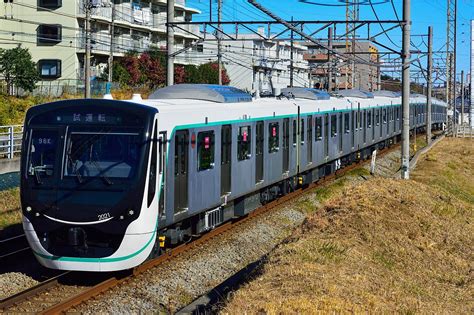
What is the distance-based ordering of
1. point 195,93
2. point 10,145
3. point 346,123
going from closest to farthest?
point 195,93 → point 10,145 → point 346,123

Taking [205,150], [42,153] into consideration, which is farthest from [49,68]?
[42,153]

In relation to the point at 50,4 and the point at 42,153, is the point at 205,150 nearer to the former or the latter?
the point at 42,153

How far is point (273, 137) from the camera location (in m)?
17.3

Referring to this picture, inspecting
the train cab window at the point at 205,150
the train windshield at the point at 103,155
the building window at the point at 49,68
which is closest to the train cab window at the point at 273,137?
the train cab window at the point at 205,150

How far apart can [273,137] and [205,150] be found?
476 centimetres

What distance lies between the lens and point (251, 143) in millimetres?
15484

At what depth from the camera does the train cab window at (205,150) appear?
40.9 ft

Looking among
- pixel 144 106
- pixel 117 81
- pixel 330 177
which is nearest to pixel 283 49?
pixel 117 81

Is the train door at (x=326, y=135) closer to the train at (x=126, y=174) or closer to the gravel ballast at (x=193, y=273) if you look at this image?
the gravel ballast at (x=193, y=273)

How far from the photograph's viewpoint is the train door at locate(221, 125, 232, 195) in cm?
1369

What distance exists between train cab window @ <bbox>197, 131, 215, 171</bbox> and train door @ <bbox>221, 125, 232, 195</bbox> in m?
0.60

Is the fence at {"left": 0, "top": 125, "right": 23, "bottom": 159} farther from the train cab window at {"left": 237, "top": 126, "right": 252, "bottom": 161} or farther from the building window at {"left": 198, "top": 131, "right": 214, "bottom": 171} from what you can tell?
the building window at {"left": 198, "top": 131, "right": 214, "bottom": 171}

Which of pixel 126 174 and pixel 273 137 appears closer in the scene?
pixel 126 174

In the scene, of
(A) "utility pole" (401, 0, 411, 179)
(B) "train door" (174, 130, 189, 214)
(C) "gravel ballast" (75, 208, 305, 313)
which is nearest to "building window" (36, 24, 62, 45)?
(A) "utility pole" (401, 0, 411, 179)
